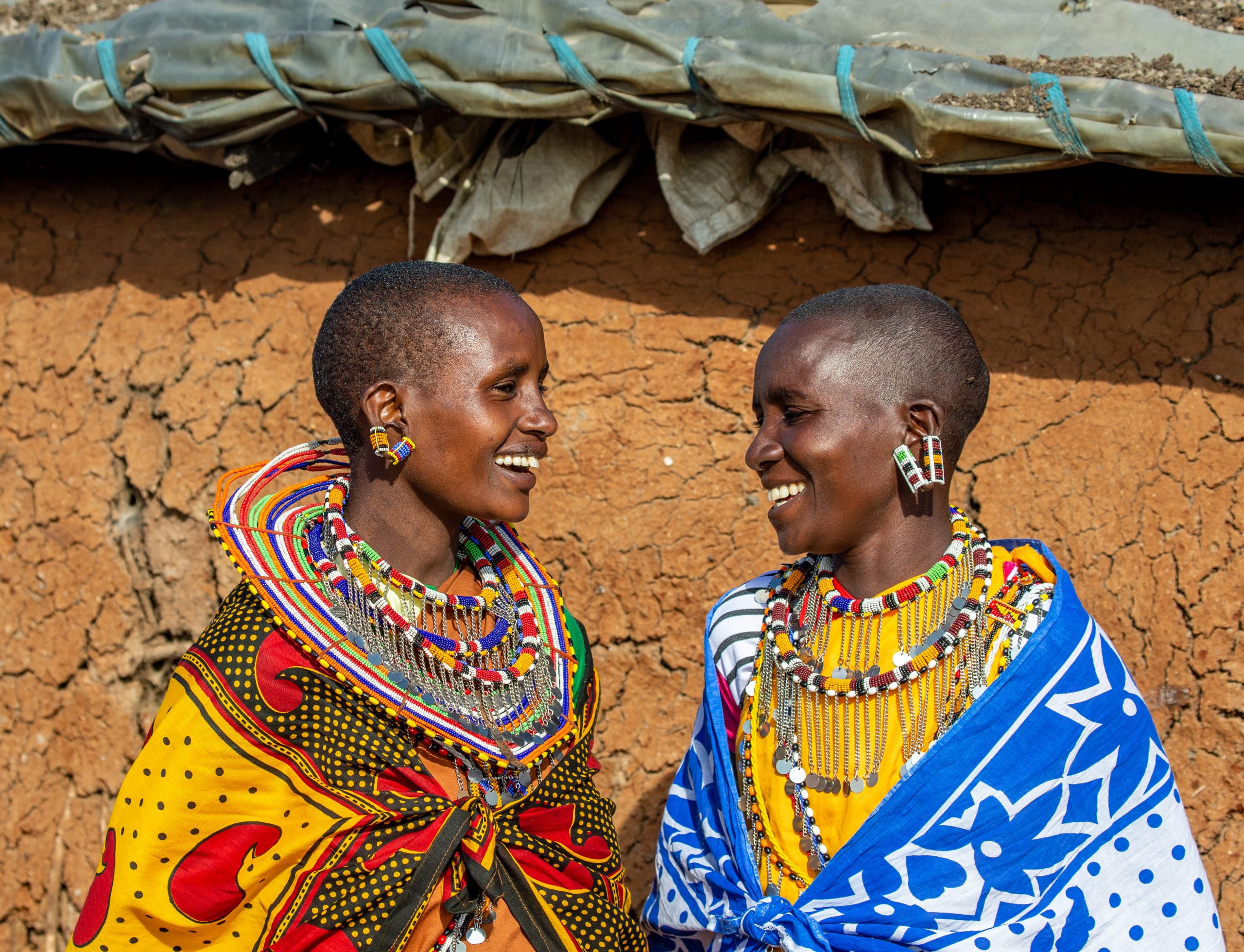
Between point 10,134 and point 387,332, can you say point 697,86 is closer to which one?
point 387,332

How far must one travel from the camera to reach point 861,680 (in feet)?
6.79

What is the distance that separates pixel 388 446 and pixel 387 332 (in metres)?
0.23

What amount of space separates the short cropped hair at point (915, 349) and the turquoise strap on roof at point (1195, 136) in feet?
3.33

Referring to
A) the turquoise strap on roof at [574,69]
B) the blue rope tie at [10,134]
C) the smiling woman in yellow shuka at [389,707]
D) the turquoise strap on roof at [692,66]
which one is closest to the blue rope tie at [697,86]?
the turquoise strap on roof at [692,66]

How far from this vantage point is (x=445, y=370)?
7.05ft

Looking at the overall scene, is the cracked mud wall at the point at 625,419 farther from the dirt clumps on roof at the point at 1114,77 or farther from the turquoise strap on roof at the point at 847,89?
the turquoise strap on roof at the point at 847,89

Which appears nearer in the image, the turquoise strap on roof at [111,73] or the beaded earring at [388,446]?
the beaded earring at [388,446]

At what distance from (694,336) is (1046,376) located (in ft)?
3.48

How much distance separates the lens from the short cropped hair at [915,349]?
6.89 feet

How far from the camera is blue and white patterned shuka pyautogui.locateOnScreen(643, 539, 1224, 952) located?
1900 millimetres

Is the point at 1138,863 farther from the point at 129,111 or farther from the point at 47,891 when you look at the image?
the point at 129,111

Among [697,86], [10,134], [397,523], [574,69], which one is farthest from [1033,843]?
[10,134]

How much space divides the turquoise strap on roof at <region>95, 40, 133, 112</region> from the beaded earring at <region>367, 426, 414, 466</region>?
2.04m

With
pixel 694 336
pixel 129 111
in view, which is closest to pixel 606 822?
pixel 694 336
